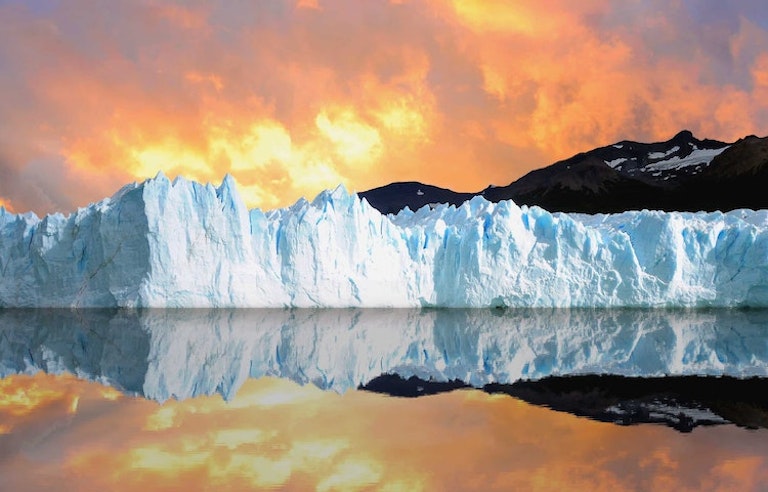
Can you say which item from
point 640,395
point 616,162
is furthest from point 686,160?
point 640,395

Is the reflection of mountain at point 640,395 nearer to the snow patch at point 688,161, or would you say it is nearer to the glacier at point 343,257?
the glacier at point 343,257

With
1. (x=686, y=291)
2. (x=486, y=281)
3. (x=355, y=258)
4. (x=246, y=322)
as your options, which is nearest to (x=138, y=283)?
(x=246, y=322)

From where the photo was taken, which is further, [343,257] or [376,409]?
[343,257]

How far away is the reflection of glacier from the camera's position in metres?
11.8

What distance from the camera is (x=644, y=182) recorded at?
70625 millimetres

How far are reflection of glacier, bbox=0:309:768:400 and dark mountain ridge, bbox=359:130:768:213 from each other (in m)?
41.8

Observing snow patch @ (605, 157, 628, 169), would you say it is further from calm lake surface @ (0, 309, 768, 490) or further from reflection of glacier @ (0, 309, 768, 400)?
calm lake surface @ (0, 309, 768, 490)

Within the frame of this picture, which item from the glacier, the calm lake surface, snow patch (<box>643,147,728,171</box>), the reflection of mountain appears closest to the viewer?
the calm lake surface

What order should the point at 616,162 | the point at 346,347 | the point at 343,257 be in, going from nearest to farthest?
1. the point at 346,347
2. the point at 343,257
3. the point at 616,162

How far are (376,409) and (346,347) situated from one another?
5.29 meters

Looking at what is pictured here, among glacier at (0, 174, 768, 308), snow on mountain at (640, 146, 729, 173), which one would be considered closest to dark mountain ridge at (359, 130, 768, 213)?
snow on mountain at (640, 146, 729, 173)

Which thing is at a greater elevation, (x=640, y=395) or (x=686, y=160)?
(x=686, y=160)

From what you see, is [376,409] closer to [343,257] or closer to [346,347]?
[346,347]

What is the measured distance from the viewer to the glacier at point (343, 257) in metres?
22.2
